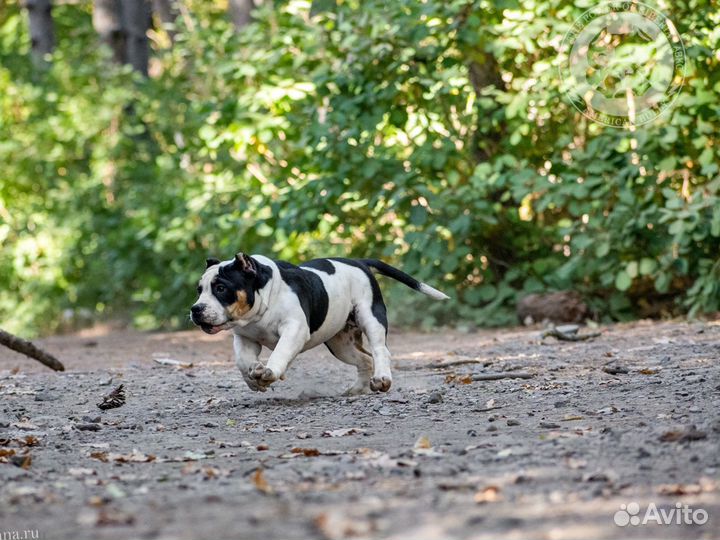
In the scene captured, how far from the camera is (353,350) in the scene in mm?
7336

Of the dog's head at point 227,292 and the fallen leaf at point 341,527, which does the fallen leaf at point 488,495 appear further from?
→ the dog's head at point 227,292

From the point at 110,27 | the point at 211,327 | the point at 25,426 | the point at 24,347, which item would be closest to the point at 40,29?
the point at 110,27

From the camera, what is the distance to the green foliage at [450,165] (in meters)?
10.7

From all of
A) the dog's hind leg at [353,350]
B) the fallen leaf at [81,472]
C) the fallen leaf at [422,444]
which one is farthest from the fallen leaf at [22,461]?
the dog's hind leg at [353,350]

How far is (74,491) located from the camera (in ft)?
13.7

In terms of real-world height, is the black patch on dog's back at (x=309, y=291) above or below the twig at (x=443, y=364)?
above

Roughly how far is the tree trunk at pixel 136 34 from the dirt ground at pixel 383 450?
50.3 feet

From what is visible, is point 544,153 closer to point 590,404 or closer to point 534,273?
point 534,273

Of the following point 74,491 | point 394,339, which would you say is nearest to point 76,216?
point 394,339

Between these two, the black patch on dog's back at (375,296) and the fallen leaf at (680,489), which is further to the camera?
the black patch on dog's back at (375,296)

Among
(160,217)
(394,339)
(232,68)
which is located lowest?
(394,339)

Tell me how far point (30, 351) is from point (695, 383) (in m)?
4.16

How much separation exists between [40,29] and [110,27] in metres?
2.10

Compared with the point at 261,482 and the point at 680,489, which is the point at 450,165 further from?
the point at 680,489
